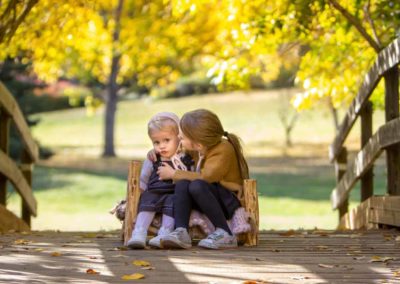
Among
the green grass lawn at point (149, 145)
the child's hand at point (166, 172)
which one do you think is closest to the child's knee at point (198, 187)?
the child's hand at point (166, 172)

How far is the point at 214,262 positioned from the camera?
16.2ft

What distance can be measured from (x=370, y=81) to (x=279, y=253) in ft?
8.08

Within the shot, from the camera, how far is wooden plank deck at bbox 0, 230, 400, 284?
4340 millimetres

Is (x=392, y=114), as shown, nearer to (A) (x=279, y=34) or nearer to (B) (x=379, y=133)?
(B) (x=379, y=133)

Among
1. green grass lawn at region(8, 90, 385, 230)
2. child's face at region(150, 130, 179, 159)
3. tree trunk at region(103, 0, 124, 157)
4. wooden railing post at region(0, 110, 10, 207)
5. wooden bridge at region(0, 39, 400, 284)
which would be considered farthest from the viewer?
tree trunk at region(103, 0, 124, 157)

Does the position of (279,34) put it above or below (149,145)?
below

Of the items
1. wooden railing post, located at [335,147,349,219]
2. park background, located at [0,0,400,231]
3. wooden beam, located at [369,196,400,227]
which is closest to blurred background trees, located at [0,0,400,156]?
park background, located at [0,0,400,231]

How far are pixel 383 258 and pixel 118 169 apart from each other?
18.6 m

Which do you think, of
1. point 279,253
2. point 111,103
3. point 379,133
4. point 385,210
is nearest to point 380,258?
point 279,253

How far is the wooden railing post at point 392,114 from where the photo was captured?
23.1ft

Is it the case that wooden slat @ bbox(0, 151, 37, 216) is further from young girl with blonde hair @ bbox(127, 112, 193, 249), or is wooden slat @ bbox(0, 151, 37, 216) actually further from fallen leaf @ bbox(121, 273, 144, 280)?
fallen leaf @ bbox(121, 273, 144, 280)

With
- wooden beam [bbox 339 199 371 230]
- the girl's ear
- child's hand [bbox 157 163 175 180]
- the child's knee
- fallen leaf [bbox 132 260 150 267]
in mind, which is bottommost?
fallen leaf [bbox 132 260 150 267]

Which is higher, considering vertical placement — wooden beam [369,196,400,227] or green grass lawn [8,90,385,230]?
green grass lawn [8,90,385,230]

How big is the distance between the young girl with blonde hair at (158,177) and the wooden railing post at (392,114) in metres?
1.87
